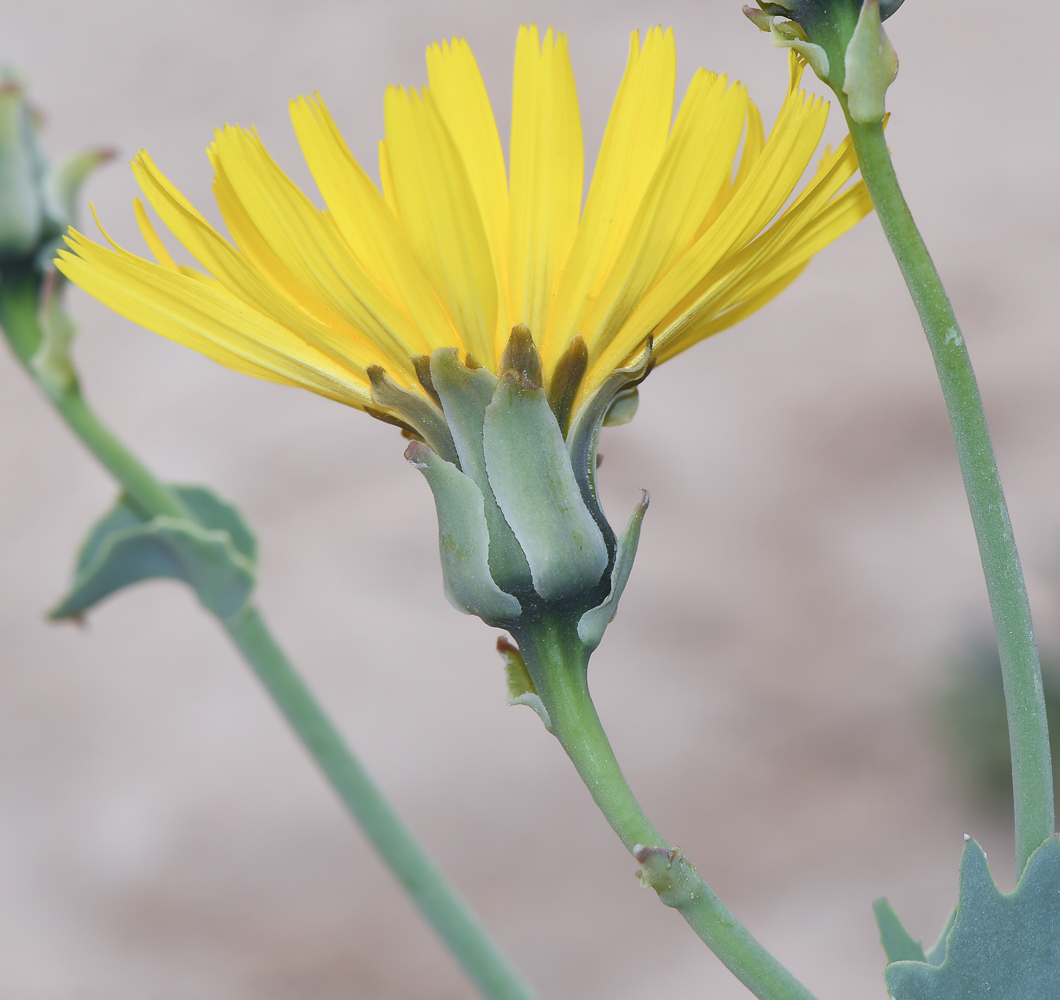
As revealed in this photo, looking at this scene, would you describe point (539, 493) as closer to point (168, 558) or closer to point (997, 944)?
point (997, 944)

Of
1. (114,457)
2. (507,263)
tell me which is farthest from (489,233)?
(114,457)

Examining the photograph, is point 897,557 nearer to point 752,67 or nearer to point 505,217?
point 752,67

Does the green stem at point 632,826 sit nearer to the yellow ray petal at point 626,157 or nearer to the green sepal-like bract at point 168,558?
the yellow ray petal at point 626,157

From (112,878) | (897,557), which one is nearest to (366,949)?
(112,878)

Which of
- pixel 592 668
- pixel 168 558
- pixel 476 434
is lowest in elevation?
pixel 476 434

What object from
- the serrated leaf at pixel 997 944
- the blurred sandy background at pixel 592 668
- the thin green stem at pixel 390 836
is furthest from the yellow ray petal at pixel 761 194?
the blurred sandy background at pixel 592 668
